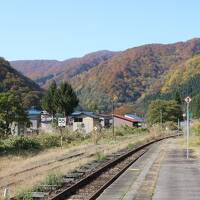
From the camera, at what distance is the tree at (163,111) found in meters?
139

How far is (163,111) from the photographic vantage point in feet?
459

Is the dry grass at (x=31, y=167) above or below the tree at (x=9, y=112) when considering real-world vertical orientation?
below

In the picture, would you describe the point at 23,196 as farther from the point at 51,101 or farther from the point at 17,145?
the point at 51,101

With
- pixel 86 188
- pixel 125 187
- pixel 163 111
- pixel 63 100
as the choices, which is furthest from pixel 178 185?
pixel 163 111

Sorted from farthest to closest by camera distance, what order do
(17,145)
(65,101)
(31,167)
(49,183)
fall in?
1. (65,101)
2. (17,145)
3. (31,167)
4. (49,183)

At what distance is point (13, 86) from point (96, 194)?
14414 centimetres

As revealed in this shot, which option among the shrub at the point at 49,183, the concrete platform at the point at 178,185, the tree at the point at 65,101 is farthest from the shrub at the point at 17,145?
the tree at the point at 65,101

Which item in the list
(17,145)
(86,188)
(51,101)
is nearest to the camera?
(86,188)

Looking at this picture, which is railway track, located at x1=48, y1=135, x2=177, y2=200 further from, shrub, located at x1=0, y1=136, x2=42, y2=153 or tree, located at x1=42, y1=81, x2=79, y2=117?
tree, located at x1=42, y1=81, x2=79, y2=117

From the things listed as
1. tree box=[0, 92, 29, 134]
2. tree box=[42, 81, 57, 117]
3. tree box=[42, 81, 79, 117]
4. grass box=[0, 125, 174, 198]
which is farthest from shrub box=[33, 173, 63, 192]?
tree box=[42, 81, 57, 117]

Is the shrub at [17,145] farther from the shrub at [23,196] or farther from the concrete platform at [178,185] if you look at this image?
the shrub at [23,196]

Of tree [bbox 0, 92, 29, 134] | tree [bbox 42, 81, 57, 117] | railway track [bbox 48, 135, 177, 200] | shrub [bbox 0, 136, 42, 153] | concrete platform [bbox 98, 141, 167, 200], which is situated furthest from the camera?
tree [bbox 42, 81, 57, 117]

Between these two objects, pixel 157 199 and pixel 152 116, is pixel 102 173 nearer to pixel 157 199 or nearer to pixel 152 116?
pixel 157 199

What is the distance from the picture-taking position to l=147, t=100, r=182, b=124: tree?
138750 millimetres
